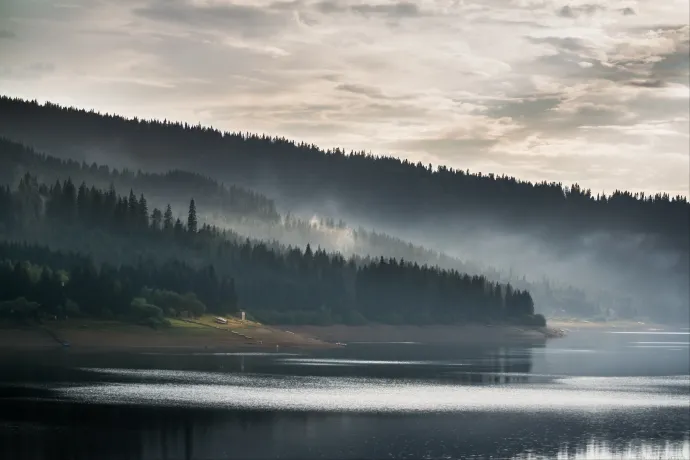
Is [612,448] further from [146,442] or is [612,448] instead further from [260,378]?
[260,378]

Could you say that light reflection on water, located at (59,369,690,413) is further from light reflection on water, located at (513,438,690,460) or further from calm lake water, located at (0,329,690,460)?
light reflection on water, located at (513,438,690,460)

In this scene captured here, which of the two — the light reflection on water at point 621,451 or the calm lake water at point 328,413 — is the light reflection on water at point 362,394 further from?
the light reflection on water at point 621,451

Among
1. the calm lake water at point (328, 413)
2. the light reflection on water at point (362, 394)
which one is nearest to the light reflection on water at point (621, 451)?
the calm lake water at point (328, 413)

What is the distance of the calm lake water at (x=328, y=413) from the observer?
8406 cm

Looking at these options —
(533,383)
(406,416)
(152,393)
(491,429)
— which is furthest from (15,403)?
(533,383)

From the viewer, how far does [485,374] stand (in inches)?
6580

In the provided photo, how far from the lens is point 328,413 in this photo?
107 meters

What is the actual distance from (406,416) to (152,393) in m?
30.2

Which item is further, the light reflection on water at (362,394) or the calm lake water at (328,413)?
the light reflection on water at (362,394)

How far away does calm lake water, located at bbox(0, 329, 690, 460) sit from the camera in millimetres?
84062

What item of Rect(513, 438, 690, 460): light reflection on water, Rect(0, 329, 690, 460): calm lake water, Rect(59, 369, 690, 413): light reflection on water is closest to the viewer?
Rect(513, 438, 690, 460): light reflection on water

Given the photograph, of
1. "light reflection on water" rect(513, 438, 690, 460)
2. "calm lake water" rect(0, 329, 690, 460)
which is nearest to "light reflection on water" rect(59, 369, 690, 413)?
"calm lake water" rect(0, 329, 690, 460)

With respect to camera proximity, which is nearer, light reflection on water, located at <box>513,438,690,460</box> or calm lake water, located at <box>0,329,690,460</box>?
light reflection on water, located at <box>513,438,690,460</box>

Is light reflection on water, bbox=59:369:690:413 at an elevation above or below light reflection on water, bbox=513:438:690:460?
above
